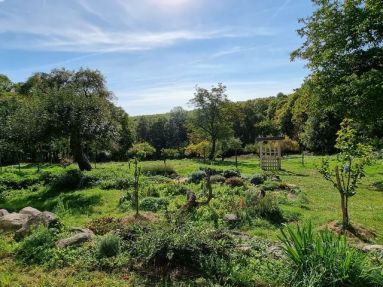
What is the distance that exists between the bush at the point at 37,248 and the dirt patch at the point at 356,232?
672 cm

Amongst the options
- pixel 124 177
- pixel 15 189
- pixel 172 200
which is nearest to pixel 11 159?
pixel 15 189

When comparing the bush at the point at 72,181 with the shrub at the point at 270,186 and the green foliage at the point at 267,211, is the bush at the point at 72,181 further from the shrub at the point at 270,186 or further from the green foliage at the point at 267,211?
the green foliage at the point at 267,211

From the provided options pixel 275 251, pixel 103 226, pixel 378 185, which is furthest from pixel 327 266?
pixel 378 185

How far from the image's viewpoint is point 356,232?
384 inches

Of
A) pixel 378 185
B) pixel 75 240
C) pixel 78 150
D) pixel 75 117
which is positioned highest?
pixel 75 117

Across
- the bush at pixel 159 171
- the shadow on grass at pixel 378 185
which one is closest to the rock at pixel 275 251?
the shadow on grass at pixel 378 185

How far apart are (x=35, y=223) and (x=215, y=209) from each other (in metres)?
5.45

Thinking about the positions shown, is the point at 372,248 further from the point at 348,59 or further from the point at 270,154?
the point at 270,154

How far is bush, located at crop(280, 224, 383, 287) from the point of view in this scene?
18.2ft

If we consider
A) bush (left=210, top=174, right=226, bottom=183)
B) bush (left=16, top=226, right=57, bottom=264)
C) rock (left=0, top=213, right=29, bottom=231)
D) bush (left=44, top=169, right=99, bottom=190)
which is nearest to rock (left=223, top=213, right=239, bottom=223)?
bush (left=16, top=226, right=57, bottom=264)

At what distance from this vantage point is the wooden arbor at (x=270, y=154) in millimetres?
28961

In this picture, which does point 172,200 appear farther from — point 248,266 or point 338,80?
point 338,80

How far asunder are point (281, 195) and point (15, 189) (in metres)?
13.6

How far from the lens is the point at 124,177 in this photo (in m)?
19.5
